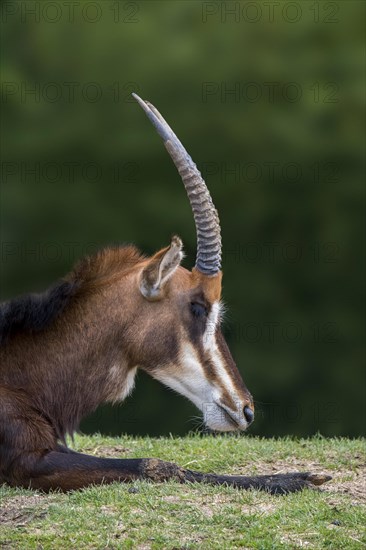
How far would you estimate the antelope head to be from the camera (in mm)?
6074

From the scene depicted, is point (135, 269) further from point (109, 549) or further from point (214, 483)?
point (109, 549)

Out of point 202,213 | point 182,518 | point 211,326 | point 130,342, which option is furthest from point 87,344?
point 182,518

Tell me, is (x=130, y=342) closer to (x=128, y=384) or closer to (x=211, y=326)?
(x=128, y=384)

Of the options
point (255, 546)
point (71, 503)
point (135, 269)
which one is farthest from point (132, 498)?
point (135, 269)

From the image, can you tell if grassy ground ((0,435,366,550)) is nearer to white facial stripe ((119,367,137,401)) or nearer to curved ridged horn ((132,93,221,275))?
white facial stripe ((119,367,137,401))

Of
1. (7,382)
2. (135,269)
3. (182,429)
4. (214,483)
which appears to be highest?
(135,269)

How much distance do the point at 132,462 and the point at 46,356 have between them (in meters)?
0.74

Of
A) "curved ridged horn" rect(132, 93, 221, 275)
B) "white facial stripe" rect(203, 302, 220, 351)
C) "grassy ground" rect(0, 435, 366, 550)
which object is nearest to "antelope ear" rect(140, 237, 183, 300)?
"curved ridged horn" rect(132, 93, 221, 275)

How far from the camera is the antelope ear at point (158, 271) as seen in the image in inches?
235

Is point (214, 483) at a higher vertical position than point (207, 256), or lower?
lower

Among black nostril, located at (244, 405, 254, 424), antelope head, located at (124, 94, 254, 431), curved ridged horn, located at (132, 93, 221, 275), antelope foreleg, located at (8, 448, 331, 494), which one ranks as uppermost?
curved ridged horn, located at (132, 93, 221, 275)

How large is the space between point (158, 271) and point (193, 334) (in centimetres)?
38

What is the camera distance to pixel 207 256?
615cm

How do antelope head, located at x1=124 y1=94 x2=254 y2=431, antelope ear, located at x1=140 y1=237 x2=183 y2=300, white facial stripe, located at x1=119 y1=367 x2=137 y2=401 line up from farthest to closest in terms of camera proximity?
1. white facial stripe, located at x1=119 y1=367 x2=137 y2=401
2. antelope head, located at x1=124 y1=94 x2=254 y2=431
3. antelope ear, located at x1=140 y1=237 x2=183 y2=300
